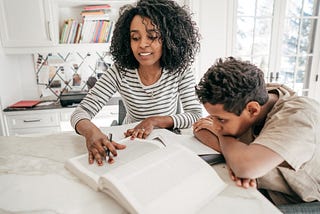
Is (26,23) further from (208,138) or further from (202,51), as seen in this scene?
(208,138)

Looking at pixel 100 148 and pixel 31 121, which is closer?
pixel 100 148

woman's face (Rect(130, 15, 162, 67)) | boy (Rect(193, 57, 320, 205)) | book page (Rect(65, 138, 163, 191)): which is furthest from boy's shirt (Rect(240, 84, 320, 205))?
woman's face (Rect(130, 15, 162, 67))

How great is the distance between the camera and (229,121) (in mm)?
807

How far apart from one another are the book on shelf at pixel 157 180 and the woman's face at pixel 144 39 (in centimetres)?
59

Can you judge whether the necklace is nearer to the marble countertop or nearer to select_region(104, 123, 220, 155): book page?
select_region(104, 123, 220, 155): book page

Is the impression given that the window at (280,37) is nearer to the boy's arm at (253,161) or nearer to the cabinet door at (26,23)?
the cabinet door at (26,23)

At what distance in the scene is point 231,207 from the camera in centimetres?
58

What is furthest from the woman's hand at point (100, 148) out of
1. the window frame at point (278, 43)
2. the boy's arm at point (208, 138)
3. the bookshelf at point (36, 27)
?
the window frame at point (278, 43)

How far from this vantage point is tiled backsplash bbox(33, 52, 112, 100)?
257 cm

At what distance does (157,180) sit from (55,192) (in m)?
0.27

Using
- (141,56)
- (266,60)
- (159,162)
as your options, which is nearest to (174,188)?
(159,162)

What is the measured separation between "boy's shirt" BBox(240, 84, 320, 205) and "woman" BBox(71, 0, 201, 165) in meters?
0.54

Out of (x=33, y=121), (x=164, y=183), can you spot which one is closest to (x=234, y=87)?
(x=164, y=183)

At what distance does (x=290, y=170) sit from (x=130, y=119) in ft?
2.98
